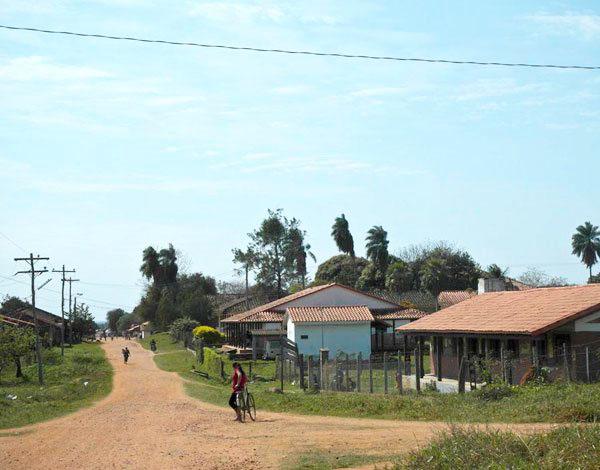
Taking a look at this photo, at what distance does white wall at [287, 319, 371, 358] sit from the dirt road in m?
27.4

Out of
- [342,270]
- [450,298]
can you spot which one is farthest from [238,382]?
[342,270]

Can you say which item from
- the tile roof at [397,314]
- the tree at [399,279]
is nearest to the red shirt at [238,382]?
the tile roof at [397,314]

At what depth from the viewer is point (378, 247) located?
100 m

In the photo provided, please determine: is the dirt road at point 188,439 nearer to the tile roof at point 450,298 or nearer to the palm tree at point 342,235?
the tile roof at point 450,298

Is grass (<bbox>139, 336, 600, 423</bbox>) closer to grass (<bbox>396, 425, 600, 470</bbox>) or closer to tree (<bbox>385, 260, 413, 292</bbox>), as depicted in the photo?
grass (<bbox>396, 425, 600, 470</bbox>)

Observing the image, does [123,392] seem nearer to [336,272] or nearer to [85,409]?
[85,409]

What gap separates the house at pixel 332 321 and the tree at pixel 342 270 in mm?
32998

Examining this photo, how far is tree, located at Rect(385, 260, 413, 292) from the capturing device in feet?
306

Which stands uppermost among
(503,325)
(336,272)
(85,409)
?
(336,272)

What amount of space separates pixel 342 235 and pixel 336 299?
136 ft

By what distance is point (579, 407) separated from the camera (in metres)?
19.3

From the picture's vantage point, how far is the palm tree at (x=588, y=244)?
3952 inches

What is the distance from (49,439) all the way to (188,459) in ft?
19.8

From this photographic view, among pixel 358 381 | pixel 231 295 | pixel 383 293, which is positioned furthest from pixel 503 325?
pixel 231 295
